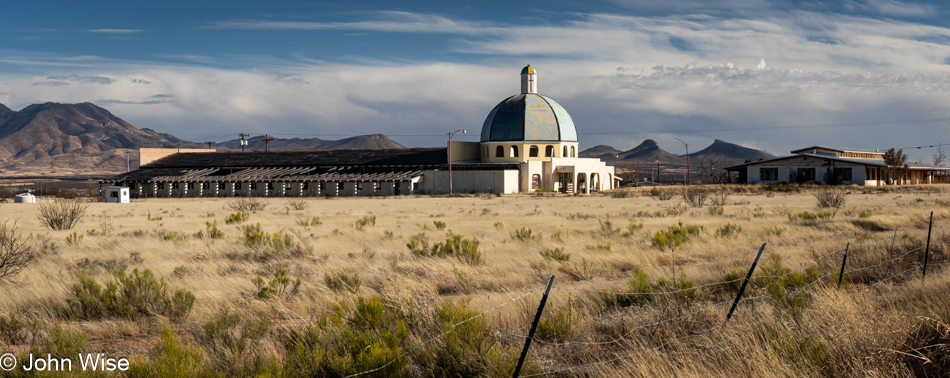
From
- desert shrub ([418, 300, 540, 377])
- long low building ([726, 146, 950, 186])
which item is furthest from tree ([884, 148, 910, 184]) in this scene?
desert shrub ([418, 300, 540, 377])

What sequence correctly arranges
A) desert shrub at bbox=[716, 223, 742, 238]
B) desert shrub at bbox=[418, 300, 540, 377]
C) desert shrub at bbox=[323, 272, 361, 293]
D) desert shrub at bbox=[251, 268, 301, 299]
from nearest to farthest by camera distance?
desert shrub at bbox=[418, 300, 540, 377]
desert shrub at bbox=[251, 268, 301, 299]
desert shrub at bbox=[323, 272, 361, 293]
desert shrub at bbox=[716, 223, 742, 238]

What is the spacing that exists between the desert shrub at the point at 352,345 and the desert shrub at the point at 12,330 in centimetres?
331

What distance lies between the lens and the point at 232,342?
24.2ft

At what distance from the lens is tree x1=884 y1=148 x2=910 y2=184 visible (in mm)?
74188

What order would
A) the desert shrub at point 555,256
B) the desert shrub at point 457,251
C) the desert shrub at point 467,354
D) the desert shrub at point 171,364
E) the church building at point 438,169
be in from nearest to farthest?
the desert shrub at point 171,364 < the desert shrub at point 467,354 < the desert shrub at point 555,256 < the desert shrub at point 457,251 < the church building at point 438,169

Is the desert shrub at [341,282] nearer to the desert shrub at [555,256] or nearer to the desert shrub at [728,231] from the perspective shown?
the desert shrub at [555,256]

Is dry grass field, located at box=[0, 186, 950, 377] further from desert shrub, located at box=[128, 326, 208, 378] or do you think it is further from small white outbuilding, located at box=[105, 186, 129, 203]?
small white outbuilding, located at box=[105, 186, 129, 203]

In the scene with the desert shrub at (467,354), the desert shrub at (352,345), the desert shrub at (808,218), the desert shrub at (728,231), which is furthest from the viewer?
the desert shrub at (808,218)

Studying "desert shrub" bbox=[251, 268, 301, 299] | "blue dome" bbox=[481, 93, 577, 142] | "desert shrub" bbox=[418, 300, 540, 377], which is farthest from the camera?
"blue dome" bbox=[481, 93, 577, 142]

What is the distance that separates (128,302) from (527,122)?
6494 centimetres

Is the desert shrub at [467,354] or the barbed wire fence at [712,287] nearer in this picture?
the desert shrub at [467,354]

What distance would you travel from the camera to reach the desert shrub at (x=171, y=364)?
5.78m

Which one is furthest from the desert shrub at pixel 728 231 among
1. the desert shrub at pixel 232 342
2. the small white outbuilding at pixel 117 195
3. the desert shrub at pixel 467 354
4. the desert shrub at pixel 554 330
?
the small white outbuilding at pixel 117 195

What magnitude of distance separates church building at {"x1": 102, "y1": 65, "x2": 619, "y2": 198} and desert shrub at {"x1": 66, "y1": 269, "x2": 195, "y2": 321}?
186ft
